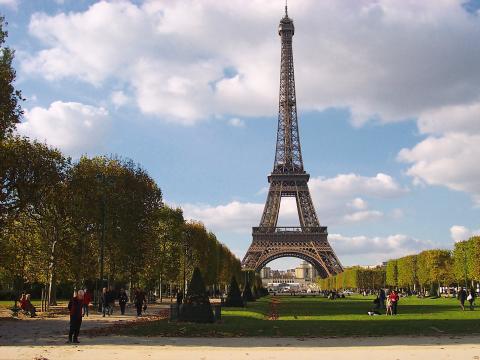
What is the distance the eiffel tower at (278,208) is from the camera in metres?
132

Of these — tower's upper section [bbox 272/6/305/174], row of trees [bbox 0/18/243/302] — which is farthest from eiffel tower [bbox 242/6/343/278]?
row of trees [bbox 0/18/243/302]

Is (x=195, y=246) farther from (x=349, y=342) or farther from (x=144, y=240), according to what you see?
(x=349, y=342)

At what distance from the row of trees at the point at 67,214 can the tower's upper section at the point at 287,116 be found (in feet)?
251

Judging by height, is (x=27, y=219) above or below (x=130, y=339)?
above

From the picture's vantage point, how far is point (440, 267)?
97.2 m

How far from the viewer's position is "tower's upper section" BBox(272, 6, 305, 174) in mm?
137875

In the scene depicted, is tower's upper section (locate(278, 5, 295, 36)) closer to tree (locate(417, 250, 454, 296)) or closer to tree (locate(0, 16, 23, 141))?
tree (locate(417, 250, 454, 296))

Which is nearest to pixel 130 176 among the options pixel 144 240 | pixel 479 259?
pixel 144 240

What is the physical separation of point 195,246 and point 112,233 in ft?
104

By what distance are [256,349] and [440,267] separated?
280 ft

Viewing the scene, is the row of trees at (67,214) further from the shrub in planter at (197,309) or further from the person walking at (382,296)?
the person walking at (382,296)

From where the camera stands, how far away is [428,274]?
98.5 metres

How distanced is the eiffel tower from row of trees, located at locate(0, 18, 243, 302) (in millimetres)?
68987

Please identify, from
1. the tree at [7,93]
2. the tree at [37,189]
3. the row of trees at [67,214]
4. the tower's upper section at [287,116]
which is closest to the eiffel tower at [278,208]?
the tower's upper section at [287,116]
